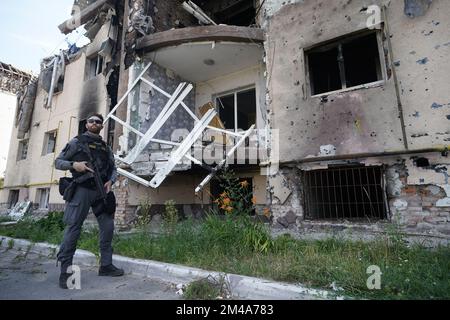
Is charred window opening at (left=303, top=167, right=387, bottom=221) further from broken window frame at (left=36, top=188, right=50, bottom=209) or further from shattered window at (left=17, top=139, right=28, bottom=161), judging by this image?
shattered window at (left=17, top=139, right=28, bottom=161)

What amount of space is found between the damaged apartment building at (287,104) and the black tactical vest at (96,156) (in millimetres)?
2227

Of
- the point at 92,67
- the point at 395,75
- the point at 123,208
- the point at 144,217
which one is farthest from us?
the point at 92,67

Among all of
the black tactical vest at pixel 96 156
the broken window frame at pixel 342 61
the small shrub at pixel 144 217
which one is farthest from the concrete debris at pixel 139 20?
the black tactical vest at pixel 96 156

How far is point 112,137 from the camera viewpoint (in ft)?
27.1

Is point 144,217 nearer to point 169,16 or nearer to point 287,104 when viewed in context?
point 287,104

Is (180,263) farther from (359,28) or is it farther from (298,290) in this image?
(359,28)

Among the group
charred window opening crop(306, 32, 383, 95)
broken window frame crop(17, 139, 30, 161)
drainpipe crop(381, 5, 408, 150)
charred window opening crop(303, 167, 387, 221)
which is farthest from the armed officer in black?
broken window frame crop(17, 139, 30, 161)

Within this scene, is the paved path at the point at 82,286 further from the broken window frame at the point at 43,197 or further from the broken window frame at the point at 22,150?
the broken window frame at the point at 22,150

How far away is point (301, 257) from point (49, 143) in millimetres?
11826

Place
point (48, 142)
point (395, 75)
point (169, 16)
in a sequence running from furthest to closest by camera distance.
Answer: point (48, 142) < point (169, 16) < point (395, 75)

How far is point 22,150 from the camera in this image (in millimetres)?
13023

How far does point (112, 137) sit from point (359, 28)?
6.87m

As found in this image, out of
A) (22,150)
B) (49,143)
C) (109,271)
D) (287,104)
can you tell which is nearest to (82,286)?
(109,271)
